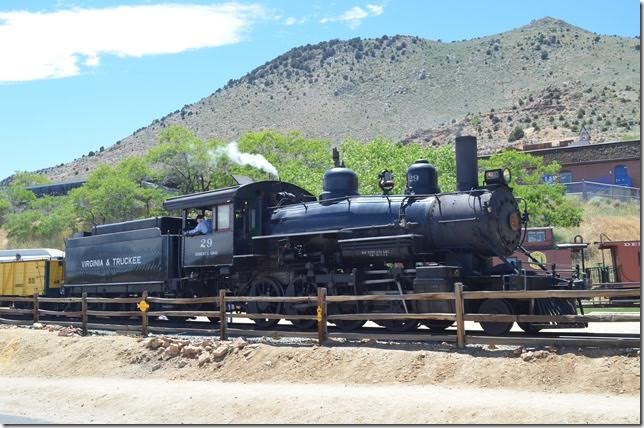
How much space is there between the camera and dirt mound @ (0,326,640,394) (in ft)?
35.2

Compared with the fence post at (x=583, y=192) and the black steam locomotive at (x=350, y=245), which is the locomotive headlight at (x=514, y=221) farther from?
the fence post at (x=583, y=192)

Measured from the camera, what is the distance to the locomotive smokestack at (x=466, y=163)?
15.7 m

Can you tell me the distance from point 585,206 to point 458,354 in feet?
138

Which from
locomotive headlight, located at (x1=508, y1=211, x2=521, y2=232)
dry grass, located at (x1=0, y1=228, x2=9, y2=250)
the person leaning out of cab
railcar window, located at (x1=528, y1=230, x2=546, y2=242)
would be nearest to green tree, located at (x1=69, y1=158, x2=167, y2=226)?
dry grass, located at (x1=0, y1=228, x2=9, y2=250)

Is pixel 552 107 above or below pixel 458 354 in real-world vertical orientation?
above

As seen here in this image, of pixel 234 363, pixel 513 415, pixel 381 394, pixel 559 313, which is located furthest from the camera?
pixel 234 363

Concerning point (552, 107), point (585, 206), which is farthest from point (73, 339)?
point (552, 107)

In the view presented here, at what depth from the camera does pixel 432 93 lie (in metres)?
116

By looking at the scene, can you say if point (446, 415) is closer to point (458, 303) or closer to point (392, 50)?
point (458, 303)

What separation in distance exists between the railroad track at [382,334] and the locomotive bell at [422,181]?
10.5ft

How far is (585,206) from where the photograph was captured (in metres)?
51.0

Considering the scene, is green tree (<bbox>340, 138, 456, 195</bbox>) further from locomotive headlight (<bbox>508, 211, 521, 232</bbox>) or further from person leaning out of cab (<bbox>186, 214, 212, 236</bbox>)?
locomotive headlight (<bbox>508, 211, 521, 232</bbox>)

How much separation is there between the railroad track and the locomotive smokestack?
3.17 metres

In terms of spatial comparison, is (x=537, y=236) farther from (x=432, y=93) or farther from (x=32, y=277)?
(x=432, y=93)
